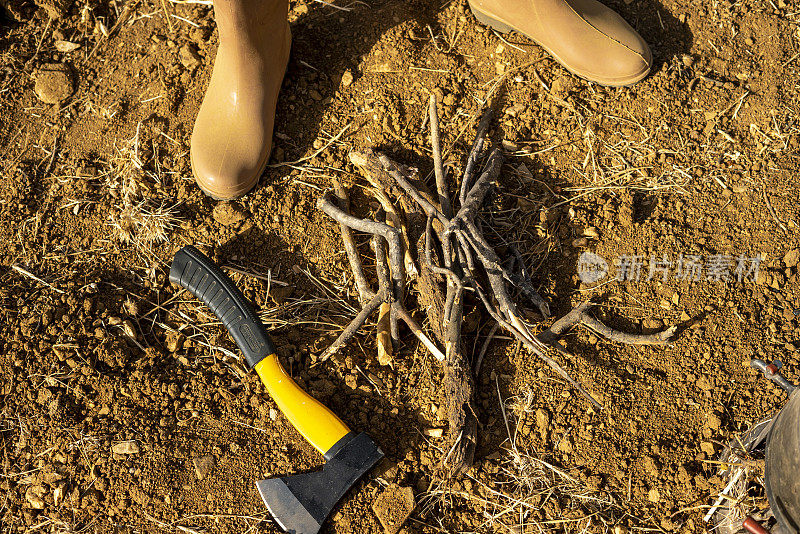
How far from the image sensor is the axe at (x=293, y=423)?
1935 mm

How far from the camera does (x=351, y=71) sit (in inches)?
97.7

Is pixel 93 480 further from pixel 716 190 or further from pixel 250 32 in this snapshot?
pixel 716 190

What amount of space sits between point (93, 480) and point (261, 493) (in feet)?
1.94

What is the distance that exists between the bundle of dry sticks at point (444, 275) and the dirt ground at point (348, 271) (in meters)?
0.08

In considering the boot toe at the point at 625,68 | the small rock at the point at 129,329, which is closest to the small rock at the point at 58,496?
the small rock at the point at 129,329

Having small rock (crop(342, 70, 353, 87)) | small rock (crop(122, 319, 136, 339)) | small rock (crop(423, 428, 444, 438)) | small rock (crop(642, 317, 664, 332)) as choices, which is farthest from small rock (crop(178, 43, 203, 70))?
small rock (crop(642, 317, 664, 332))

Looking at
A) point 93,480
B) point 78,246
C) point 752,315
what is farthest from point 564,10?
point 93,480

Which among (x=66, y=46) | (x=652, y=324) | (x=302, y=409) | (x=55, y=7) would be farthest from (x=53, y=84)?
(x=652, y=324)

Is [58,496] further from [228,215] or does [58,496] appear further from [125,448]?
[228,215]

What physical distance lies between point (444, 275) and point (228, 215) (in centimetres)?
89

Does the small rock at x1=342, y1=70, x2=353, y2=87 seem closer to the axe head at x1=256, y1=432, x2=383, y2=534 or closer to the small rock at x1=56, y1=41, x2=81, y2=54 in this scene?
the small rock at x1=56, y1=41, x2=81, y2=54

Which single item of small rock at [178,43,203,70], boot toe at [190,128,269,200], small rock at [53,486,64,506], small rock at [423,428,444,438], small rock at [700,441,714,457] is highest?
small rock at [178,43,203,70]

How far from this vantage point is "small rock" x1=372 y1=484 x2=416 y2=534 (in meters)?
1.96

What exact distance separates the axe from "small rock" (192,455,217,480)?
0.19m
